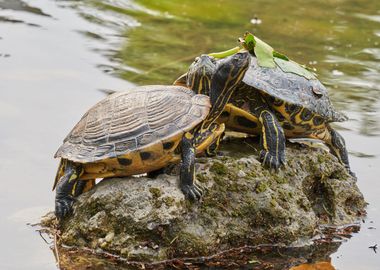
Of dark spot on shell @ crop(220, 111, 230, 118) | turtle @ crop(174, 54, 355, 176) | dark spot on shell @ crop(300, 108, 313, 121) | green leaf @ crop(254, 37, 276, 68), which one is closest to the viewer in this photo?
turtle @ crop(174, 54, 355, 176)

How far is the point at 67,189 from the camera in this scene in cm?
565

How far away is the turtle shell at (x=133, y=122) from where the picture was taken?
5520 mm

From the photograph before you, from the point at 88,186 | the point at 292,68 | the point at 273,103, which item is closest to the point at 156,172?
the point at 88,186

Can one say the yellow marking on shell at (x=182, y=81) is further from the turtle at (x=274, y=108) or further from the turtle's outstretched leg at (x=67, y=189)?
the turtle's outstretched leg at (x=67, y=189)

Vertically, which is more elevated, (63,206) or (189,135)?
(189,135)

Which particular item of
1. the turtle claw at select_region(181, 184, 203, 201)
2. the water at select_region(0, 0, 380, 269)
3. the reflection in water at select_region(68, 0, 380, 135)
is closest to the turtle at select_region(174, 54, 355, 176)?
the turtle claw at select_region(181, 184, 203, 201)

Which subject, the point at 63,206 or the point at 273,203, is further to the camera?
the point at 273,203

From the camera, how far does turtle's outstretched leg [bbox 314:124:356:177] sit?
22.3 ft

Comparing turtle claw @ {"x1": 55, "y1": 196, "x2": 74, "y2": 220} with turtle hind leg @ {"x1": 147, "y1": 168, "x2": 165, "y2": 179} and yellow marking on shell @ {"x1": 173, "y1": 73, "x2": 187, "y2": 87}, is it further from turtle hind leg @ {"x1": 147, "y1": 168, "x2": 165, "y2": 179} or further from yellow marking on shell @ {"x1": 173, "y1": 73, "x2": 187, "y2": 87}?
yellow marking on shell @ {"x1": 173, "y1": 73, "x2": 187, "y2": 87}

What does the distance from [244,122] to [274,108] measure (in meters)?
0.29

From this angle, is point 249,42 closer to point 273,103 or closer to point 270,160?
point 273,103

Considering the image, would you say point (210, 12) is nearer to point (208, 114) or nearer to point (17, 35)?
point (17, 35)

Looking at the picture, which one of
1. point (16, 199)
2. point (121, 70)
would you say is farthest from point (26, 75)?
point (16, 199)

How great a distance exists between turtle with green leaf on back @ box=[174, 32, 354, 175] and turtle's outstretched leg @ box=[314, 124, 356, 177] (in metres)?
0.16
